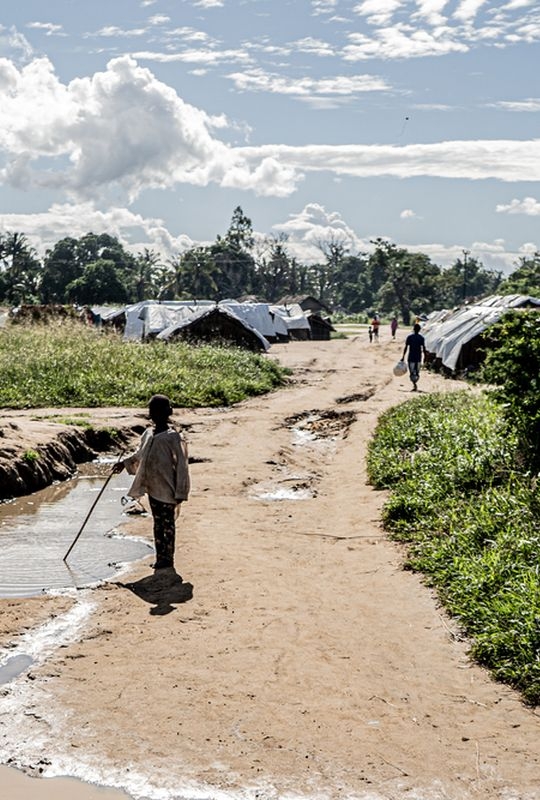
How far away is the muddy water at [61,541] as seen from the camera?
8.78 metres

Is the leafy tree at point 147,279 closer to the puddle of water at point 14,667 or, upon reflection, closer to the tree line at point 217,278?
the tree line at point 217,278

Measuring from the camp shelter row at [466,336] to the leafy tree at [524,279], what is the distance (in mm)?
34069

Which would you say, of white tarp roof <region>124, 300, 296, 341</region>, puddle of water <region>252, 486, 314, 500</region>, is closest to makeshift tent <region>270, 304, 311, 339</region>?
white tarp roof <region>124, 300, 296, 341</region>

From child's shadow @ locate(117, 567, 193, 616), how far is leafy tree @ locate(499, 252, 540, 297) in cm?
5927

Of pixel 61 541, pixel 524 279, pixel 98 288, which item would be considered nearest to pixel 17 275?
pixel 98 288

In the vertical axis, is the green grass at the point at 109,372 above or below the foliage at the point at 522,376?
below

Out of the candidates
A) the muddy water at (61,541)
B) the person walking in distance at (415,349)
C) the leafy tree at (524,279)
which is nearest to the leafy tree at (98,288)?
the leafy tree at (524,279)

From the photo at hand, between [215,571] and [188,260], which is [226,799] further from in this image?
[188,260]

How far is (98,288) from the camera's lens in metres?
85.0

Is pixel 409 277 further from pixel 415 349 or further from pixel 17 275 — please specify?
pixel 415 349

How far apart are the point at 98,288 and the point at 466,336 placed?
60.9 meters

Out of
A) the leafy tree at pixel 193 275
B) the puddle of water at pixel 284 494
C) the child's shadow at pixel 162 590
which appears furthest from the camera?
the leafy tree at pixel 193 275

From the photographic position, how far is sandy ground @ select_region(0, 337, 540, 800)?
5.08m

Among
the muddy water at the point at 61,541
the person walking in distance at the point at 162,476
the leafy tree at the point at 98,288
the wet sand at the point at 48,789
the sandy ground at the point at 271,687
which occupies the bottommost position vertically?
the muddy water at the point at 61,541
